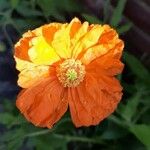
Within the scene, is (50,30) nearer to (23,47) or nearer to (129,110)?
(23,47)

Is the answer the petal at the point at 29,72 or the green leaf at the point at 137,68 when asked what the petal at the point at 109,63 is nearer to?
the petal at the point at 29,72

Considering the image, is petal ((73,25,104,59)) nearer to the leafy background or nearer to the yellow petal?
the yellow petal

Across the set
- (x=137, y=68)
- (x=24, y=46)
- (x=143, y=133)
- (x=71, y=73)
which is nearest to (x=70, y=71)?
(x=71, y=73)

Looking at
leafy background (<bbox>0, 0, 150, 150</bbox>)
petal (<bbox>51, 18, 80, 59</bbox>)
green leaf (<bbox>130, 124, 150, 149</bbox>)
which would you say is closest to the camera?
petal (<bbox>51, 18, 80, 59</bbox>)

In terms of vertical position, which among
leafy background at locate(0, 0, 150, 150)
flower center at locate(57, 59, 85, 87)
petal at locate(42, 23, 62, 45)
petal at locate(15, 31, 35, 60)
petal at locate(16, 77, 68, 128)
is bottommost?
leafy background at locate(0, 0, 150, 150)

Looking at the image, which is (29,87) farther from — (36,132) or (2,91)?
(2,91)

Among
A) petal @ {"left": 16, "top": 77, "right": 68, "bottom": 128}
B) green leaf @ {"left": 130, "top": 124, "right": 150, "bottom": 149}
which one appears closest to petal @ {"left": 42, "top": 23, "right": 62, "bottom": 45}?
petal @ {"left": 16, "top": 77, "right": 68, "bottom": 128}
